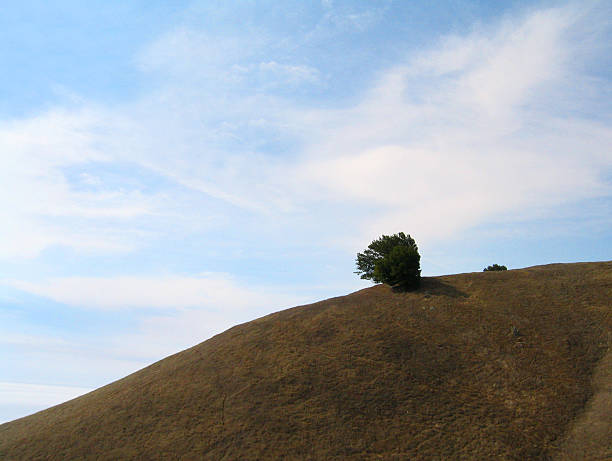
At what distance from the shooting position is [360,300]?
43.5 meters

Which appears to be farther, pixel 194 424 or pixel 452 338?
pixel 452 338

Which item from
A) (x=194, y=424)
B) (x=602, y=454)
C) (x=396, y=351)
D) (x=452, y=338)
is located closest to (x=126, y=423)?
(x=194, y=424)

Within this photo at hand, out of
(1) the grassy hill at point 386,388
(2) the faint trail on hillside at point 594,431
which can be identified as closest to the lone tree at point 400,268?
(1) the grassy hill at point 386,388

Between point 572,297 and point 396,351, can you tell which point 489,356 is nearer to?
point 396,351

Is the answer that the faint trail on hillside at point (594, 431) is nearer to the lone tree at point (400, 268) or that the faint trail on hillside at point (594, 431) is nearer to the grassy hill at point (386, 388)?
the grassy hill at point (386, 388)

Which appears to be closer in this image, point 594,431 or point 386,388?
point 594,431

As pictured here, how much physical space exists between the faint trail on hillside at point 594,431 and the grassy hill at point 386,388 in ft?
0.30

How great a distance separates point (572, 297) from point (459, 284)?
873 centimetres

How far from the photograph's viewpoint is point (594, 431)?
25.4 m

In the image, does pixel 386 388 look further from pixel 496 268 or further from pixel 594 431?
pixel 496 268

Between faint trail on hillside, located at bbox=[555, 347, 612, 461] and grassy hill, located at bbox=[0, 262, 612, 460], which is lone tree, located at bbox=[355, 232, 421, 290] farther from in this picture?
faint trail on hillside, located at bbox=[555, 347, 612, 461]

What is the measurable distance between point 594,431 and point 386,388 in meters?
11.1

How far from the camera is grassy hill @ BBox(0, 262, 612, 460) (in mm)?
26969

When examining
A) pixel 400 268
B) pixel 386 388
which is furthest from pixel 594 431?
pixel 400 268
